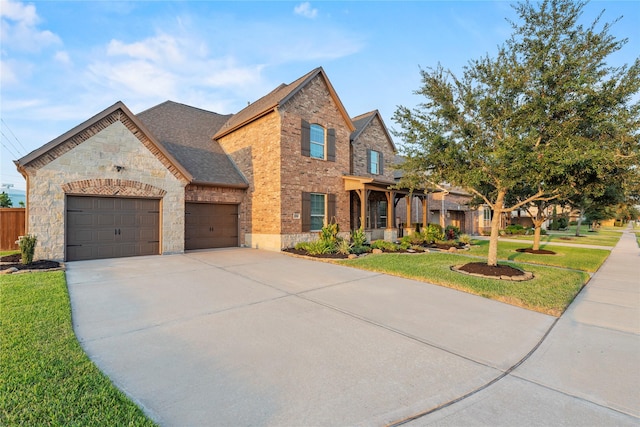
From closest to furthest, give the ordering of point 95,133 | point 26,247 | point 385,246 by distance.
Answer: point 26,247 → point 95,133 → point 385,246

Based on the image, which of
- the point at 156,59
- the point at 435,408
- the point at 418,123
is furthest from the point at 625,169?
the point at 156,59

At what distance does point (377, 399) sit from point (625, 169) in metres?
9.75

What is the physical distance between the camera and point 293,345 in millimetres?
3773

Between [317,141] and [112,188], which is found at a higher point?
[317,141]

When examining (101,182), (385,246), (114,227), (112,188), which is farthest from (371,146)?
(114,227)

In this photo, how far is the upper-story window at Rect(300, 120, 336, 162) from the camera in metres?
13.7

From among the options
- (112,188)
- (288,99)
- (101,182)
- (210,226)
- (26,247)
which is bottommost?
(26,247)

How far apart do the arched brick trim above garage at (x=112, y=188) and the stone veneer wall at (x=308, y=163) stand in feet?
17.2

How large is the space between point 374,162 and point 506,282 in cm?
1245

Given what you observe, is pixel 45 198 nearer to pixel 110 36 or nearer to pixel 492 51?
pixel 110 36

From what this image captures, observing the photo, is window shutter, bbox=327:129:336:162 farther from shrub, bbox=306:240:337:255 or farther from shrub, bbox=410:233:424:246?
shrub, bbox=410:233:424:246

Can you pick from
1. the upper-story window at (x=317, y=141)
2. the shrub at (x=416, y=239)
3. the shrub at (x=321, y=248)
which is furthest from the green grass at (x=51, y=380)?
the shrub at (x=416, y=239)

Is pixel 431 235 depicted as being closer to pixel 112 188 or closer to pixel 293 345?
pixel 293 345

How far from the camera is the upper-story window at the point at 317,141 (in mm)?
14169
